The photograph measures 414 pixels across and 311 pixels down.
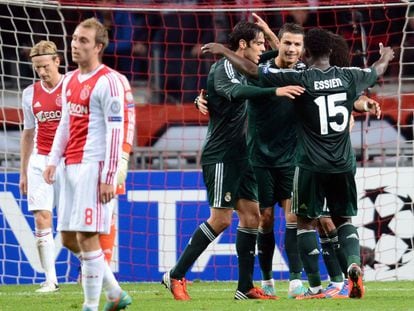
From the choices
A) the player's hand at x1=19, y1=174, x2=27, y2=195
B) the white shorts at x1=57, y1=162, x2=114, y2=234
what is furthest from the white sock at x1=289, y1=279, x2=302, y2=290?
the player's hand at x1=19, y1=174, x2=27, y2=195

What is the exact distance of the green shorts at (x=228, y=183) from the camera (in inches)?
372

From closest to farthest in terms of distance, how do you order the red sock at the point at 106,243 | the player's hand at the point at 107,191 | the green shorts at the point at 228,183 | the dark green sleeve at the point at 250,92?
1. the player's hand at the point at 107,191
2. the red sock at the point at 106,243
3. the dark green sleeve at the point at 250,92
4. the green shorts at the point at 228,183

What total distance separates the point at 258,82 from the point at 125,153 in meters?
2.20

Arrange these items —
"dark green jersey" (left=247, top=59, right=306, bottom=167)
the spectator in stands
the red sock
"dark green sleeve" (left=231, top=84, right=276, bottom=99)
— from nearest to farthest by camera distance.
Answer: the red sock
"dark green sleeve" (left=231, top=84, right=276, bottom=99)
"dark green jersey" (left=247, top=59, right=306, bottom=167)
the spectator in stands

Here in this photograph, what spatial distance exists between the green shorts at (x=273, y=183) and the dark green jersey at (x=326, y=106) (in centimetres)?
81

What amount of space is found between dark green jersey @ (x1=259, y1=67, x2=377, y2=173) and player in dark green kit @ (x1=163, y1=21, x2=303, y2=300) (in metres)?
0.69

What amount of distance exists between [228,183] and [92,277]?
7.50 feet

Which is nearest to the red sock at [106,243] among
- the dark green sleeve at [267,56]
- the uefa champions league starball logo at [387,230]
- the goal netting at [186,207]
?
the dark green sleeve at [267,56]

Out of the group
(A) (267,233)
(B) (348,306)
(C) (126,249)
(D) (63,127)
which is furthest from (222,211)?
(C) (126,249)

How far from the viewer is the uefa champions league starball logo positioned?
493 inches

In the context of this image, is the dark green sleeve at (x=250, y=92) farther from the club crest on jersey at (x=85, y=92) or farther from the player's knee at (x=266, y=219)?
the club crest on jersey at (x=85, y=92)

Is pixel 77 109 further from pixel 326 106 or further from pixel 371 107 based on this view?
pixel 371 107

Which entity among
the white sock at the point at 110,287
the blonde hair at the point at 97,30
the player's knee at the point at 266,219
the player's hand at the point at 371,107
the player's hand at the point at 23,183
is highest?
the blonde hair at the point at 97,30

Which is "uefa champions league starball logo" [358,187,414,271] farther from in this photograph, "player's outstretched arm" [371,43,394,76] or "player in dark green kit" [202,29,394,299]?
"player's outstretched arm" [371,43,394,76]
